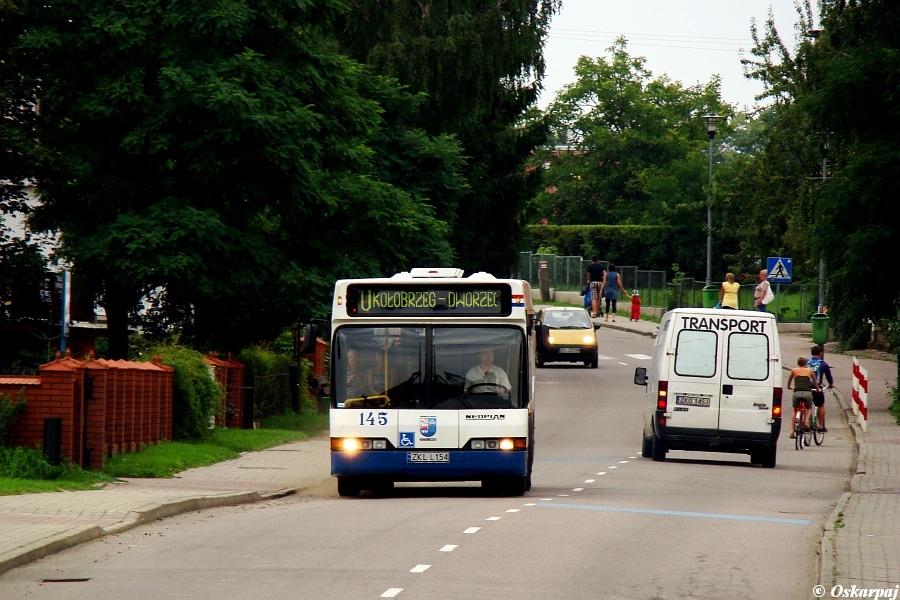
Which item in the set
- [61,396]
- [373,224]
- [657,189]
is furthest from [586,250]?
[61,396]

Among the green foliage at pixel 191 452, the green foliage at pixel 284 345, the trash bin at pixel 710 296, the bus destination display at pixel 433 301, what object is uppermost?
the trash bin at pixel 710 296

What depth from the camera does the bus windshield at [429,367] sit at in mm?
16734

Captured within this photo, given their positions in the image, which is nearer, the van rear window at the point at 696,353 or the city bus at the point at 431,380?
the city bus at the point at 431,380

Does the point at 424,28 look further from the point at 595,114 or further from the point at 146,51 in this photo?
the point at 595,114

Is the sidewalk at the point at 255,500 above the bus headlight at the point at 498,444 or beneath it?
beneath

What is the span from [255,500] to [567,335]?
26.4 m

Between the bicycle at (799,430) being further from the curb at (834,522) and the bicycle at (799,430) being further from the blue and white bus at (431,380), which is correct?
the blue and white bus at (431,380)

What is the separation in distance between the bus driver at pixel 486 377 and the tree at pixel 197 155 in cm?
1130

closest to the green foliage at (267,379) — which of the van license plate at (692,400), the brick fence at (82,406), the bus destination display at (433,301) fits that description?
the brick fence at (82,406)

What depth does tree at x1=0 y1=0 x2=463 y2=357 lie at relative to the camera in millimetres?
27188

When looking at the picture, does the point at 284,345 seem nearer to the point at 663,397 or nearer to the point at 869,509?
the point at 663,397

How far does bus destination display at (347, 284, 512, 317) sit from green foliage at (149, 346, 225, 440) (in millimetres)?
6800

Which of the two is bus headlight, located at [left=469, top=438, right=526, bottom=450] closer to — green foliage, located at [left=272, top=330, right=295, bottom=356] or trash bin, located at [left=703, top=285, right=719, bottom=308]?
green foliage, located at [left=272, top=330, right=295, bottom=356]

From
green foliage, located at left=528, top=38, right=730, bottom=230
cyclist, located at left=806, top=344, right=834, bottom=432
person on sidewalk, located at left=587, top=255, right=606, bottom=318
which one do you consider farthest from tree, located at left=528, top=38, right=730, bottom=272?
cyclist, located at left=806, top=344, right=834, bottom=432
